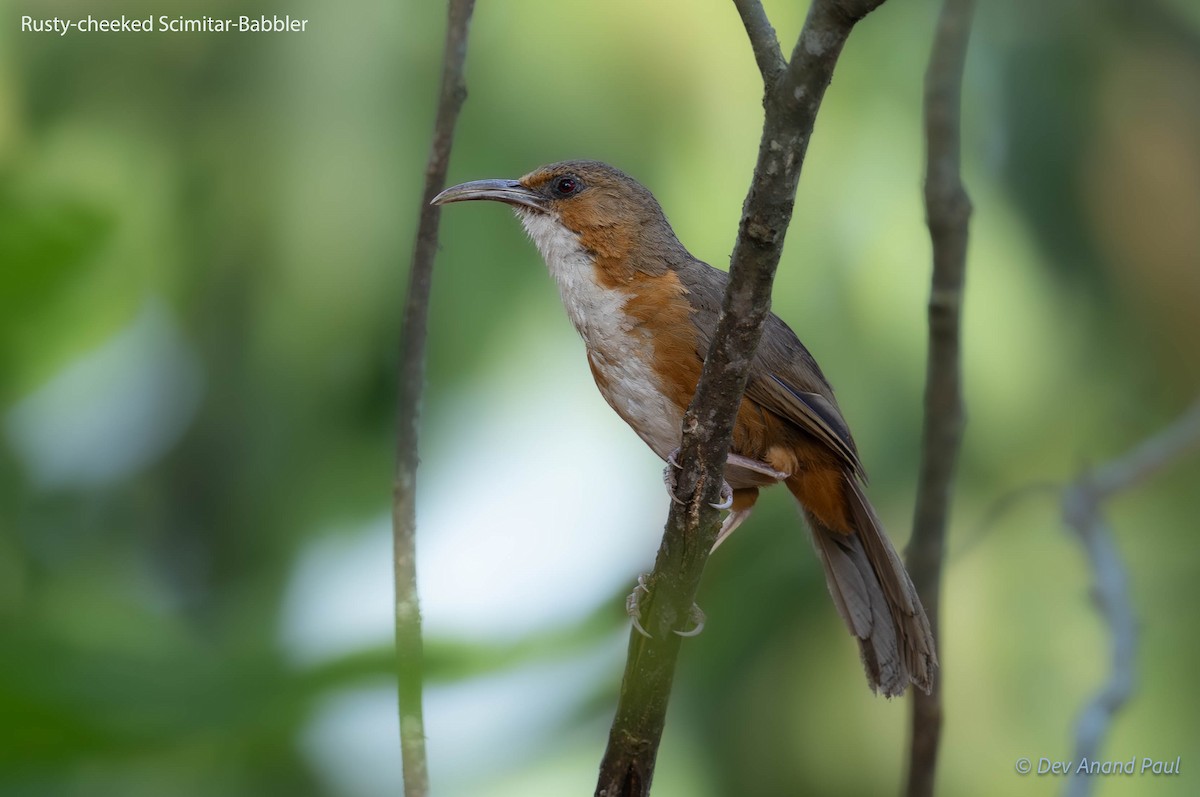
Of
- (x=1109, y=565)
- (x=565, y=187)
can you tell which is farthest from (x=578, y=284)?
(x=1109, y=565)

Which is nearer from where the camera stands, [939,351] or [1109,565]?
[939,351]

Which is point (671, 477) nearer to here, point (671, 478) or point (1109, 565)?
point (671, 478)

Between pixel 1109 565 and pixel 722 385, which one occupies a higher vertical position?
pixel 722 385

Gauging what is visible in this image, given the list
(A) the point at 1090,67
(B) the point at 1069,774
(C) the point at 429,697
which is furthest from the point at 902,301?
(C) the point at 429,697

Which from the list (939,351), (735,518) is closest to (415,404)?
(735,518)

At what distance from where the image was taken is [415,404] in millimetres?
2898

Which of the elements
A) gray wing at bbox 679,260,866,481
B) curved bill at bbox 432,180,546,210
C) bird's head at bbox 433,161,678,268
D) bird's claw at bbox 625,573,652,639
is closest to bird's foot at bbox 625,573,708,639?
bird's claw at bbox 625,573,652,639

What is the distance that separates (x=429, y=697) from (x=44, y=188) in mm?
2361

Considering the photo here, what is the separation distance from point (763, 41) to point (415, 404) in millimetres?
1248

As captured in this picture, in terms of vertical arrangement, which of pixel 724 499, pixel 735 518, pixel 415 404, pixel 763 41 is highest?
pixel 763 41

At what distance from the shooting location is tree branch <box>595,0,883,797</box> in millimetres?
1994

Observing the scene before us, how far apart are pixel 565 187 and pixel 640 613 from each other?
57.4 inches

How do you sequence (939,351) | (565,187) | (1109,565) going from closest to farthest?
(939,351), (565,187), (1109,565)

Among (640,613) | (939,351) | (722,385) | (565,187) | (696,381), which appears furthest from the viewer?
(565,187)
